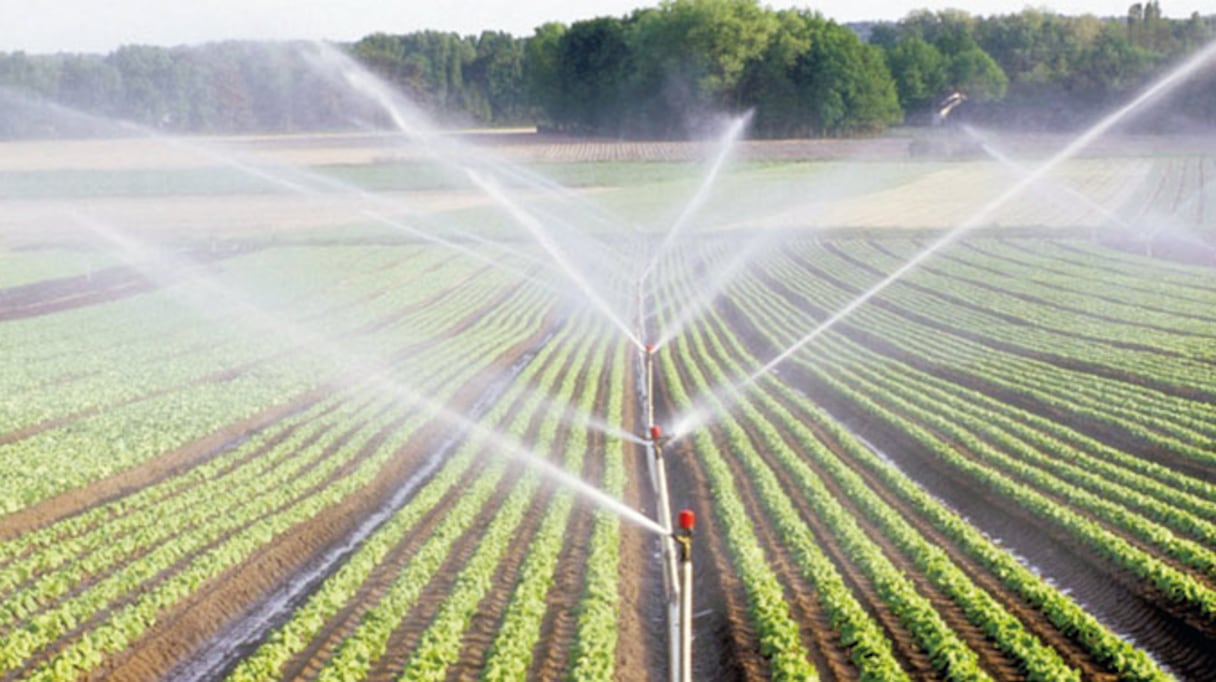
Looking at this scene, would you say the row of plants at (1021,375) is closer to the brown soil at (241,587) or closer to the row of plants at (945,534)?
the row of plants at (945,534)

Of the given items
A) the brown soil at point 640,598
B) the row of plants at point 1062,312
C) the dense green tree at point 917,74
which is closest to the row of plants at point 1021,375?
the row of plants at point 1062,312

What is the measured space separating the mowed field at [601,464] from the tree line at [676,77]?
2832 cm

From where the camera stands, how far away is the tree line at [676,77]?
8488cm

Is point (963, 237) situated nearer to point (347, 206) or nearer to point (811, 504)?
point (347, 206)

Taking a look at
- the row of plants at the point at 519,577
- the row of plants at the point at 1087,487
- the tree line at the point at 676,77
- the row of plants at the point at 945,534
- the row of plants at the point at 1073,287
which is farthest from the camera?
the tree line at the point at 676,77

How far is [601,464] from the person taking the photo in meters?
22.6

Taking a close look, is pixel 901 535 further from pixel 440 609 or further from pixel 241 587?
pixel 241 587

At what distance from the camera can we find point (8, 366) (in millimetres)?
33000

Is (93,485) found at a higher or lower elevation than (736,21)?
lower

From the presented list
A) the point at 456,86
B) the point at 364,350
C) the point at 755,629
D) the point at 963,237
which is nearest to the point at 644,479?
the point at 755,629

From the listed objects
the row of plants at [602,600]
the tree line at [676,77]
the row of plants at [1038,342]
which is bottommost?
the row of plants at [1038,342]

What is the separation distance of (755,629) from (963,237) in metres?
54.6

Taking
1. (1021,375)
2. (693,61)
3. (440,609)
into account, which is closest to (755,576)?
(440,609)

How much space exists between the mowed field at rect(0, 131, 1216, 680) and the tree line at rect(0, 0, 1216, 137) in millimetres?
28320
